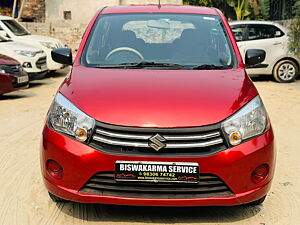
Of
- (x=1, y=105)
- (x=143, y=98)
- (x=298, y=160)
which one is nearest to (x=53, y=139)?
(x=143, y=98)

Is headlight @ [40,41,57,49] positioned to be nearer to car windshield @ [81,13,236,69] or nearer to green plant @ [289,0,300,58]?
green plant @ [289,0,300,58]

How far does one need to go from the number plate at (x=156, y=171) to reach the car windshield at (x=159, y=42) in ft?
4.19

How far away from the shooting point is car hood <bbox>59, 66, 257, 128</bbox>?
12.5 feet

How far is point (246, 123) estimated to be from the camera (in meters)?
3.91

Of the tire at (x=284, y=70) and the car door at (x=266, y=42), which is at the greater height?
the car door at (x=266, y=42)

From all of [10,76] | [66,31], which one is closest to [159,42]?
[10,76]

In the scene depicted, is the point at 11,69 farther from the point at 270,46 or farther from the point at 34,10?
the point at 34,10

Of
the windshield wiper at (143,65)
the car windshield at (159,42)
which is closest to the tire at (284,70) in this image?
the car windshield at (159,42)

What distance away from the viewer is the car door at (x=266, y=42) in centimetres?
1409

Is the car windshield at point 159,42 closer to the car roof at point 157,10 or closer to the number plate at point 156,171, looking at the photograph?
the car roof at point 157,10

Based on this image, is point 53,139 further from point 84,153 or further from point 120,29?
point 120,29

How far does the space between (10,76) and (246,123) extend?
310 inches

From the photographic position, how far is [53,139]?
392cm

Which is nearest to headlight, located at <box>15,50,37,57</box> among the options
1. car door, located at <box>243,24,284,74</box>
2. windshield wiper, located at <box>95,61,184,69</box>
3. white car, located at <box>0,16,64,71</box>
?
white car, located at <box>0,16,64,71</box>
